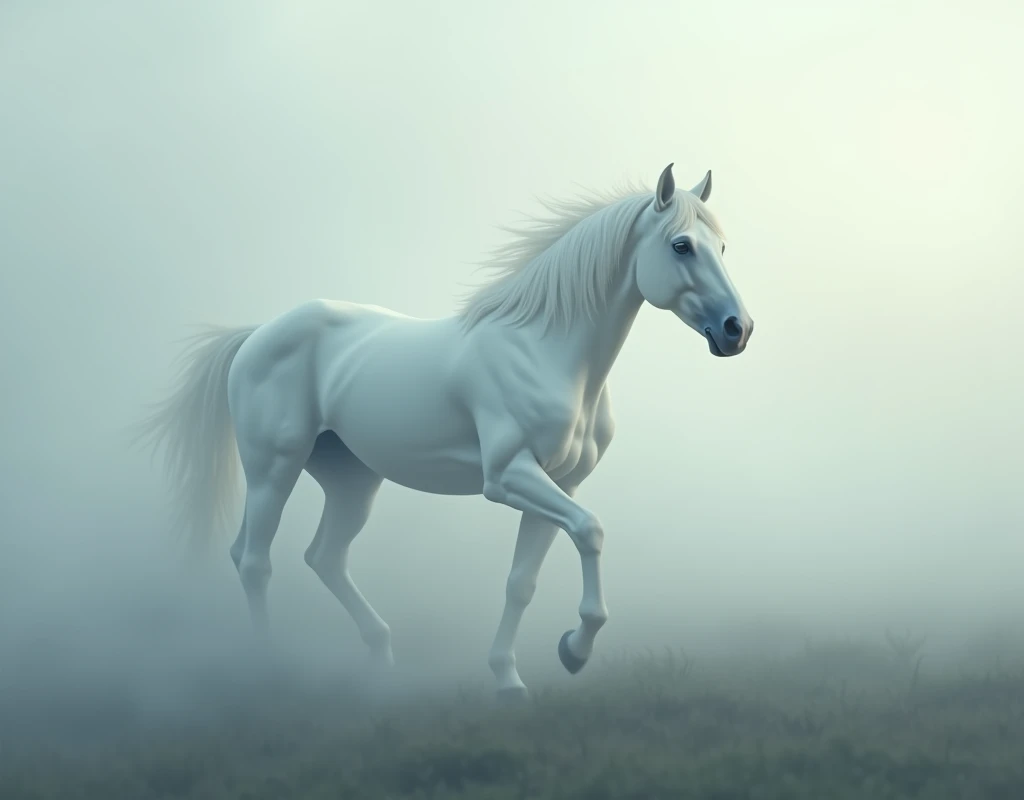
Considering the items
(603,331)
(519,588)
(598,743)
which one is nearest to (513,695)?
(519,588)

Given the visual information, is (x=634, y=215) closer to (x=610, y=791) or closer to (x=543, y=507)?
(x=543, y=507)

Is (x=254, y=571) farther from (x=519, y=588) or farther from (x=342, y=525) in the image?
(x=519, y=588)

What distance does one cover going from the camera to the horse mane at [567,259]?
21.0 ft

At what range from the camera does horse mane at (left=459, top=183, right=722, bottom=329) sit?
252 inches

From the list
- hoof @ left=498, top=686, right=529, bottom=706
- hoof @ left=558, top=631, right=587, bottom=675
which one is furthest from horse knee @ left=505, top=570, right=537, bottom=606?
hoof @ left=558, top=631, right=587, bottom=675

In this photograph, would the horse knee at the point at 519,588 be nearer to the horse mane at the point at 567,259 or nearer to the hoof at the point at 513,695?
the hoof at the point at 513,695

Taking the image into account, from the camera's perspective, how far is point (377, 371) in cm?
712

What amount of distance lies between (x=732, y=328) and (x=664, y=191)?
2.51ft

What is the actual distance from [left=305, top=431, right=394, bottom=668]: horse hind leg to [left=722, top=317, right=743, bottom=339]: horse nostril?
9.02 feet

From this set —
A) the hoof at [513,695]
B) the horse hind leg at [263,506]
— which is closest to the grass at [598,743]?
the hoof at [513,695]

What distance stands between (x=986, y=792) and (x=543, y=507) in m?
2.37

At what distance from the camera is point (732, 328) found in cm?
600

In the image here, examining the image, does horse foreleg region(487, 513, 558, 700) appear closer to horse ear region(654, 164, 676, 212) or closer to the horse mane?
the horse mane

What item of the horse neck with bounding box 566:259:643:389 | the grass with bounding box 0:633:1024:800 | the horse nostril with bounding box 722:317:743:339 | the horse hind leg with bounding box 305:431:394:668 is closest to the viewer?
the grass with bounding box 0:633:1024:800
